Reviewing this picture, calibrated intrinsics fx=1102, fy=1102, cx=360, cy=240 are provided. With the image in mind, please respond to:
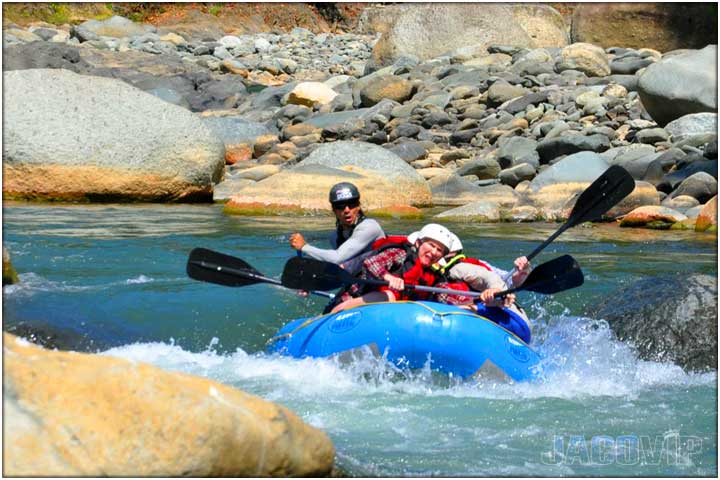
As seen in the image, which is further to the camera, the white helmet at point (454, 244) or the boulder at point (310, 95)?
the boulder at point (310, 95)

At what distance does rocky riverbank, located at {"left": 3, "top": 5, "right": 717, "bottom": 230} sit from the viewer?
12.4 meters

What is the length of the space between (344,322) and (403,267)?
55 centimetres

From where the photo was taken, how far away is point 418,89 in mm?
19625

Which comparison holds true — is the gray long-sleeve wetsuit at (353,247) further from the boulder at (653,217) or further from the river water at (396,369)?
the boulder at (653,217)

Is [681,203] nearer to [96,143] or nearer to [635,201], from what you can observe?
[635,201]

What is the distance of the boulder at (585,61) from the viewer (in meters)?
19.4

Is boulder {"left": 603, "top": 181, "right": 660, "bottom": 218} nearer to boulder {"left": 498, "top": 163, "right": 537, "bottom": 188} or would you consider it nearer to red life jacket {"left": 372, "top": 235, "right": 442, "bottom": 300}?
boulder {"left": 498, "top": 163, "right": 537, "bottom": 188}

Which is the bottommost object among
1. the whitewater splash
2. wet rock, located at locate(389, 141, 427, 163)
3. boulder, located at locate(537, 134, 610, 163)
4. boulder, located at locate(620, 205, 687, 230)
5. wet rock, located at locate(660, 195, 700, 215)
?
the whitewater splash

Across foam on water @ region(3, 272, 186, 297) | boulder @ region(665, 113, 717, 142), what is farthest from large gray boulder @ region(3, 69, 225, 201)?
boulder @ region(665, 113, 717, 142)

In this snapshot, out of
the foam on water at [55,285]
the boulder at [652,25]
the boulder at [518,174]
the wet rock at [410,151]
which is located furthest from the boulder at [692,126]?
the foam on water at [55,285]

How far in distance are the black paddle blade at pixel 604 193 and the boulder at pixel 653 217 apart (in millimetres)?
4589

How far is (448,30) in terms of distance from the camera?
23172mm

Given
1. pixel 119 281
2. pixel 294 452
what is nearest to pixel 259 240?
pixel 119 281

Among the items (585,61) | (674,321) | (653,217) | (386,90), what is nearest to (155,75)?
(386,90)
